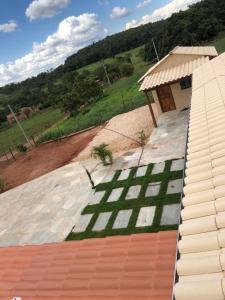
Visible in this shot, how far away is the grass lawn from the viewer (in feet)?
33.5

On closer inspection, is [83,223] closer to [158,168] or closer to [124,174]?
[124,174]

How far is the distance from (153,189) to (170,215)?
2.09 metres

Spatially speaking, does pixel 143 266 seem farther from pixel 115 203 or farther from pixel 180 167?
pixel 180 167

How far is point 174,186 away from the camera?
38.1ft

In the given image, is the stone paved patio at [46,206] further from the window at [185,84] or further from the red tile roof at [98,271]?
the window at [185,84]

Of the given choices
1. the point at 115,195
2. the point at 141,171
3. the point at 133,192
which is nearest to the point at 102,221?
the point at 115,195

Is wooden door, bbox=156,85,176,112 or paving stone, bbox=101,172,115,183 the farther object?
wooden door, bbox=156,85,176,112

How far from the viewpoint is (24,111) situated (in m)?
60.7

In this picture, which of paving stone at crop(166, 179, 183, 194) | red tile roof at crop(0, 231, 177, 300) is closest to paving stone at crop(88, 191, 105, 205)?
paving stone at crop(166, 179, 183, 194)

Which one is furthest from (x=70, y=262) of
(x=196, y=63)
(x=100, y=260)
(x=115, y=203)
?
(x=196, y=63)

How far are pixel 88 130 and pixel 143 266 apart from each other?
19.2 m

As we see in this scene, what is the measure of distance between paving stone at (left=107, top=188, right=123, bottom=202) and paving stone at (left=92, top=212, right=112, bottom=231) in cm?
92

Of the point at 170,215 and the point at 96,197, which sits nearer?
the point at 170,215

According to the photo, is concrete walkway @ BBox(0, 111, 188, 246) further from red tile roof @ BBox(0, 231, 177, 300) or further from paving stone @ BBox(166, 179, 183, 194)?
paving stone @ BBox(166, 179, 183, 194)
